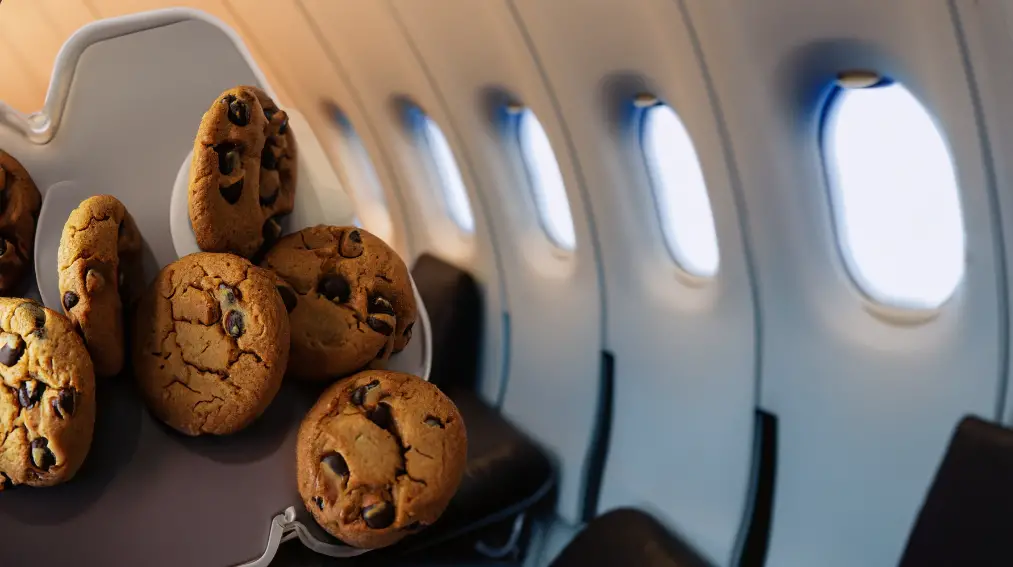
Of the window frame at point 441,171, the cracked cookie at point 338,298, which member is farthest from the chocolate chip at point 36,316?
the window frame at point 441,171

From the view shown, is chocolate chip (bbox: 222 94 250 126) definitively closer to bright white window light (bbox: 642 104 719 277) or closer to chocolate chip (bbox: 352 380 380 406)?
chocolate chip (bbox: 352 380 380 406)

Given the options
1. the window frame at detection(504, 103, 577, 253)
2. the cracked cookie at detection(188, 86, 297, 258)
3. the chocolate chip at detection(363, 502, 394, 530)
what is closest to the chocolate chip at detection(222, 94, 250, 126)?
the cracked cookie at detection(188, 86, 297, 258)

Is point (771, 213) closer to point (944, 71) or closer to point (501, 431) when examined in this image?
point (944, 71)

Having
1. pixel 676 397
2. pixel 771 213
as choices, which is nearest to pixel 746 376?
pixel 676 397

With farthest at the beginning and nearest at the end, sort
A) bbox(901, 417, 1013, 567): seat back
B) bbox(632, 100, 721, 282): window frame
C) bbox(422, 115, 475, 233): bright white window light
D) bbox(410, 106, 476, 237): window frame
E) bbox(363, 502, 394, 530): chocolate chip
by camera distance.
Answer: bbox(422, 115, 475, 233): bright white window light → bbox(410, 106, 476, 237): window frame → bbox(632, 100, 721, 282): window frame → bbox(901, 417, 1013, 567): seat back → bbox(363, 502, 394, 530): chocolate chip

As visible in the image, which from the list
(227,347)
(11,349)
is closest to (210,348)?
(227,347)
